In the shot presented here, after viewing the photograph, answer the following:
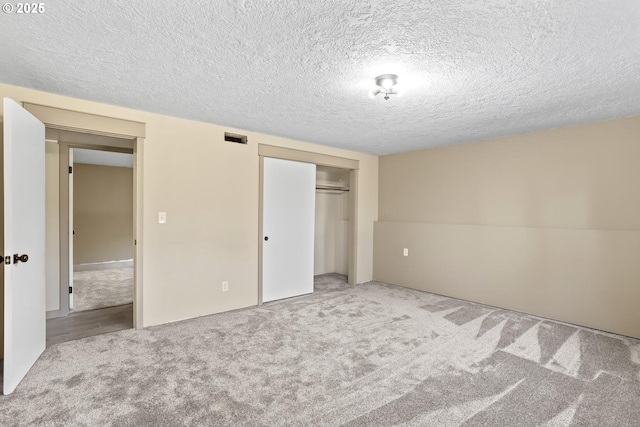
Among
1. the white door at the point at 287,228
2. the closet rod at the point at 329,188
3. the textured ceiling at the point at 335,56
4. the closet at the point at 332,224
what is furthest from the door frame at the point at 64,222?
the closet at the point at 332,224

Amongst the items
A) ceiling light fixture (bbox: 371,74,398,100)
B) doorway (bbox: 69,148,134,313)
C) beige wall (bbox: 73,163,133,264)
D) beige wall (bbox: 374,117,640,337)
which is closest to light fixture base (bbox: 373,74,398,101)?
ceiling light fixture (bbox: 371,74,398,100)

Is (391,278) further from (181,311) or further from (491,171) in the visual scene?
(181,311)

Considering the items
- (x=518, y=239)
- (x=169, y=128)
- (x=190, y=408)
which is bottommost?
(x=190, y=408)

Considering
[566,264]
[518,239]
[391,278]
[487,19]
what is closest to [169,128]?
[487,19]

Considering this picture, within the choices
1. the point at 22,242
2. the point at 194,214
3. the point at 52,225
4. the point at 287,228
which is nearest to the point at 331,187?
the point at 287,228

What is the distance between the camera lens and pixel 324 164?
4910 millimetres

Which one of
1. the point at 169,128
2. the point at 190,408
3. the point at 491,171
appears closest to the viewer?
the point at 190,408

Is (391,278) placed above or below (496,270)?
below

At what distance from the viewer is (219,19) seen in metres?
1.66

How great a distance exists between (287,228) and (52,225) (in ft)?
9.35

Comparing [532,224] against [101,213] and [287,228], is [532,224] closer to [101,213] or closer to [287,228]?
[287,228]

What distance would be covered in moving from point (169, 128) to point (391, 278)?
4115 mm

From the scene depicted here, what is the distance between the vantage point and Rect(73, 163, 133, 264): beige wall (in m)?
6.56

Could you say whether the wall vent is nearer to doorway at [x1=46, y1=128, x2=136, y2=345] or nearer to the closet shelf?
doorway at [x1=46, y1=128, x2=136, y2=345]
